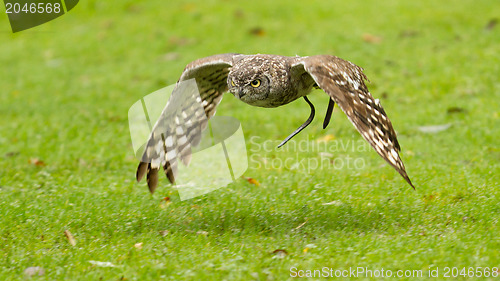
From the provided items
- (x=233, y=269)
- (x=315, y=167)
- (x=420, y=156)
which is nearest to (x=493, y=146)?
(x=420, y=156)

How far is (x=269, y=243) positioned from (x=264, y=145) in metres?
3.79

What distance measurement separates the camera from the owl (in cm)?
589

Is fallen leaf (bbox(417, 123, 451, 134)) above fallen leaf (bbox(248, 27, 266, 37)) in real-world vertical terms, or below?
below

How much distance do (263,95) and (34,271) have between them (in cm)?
277

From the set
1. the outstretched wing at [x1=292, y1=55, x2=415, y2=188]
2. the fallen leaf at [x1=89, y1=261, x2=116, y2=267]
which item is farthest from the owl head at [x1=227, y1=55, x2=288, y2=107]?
the fallen leaf at [x1=89, y1=261, x2=116, y2=267]

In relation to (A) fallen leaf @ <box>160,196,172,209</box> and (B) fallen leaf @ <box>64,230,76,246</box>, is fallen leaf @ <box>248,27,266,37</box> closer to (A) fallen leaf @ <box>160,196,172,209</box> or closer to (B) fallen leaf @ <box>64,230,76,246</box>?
(A) fallen leaf @ <box>160,196,172,209</box>

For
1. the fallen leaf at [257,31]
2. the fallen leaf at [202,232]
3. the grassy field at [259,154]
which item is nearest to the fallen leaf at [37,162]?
the grassy field at [259,154]

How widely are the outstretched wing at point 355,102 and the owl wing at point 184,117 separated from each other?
1.28m

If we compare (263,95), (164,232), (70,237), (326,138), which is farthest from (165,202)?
(326,138)

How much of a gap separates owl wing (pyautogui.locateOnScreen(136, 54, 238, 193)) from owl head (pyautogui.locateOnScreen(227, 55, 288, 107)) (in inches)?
16.0

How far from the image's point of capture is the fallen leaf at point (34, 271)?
5.97 m

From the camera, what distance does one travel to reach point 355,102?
6.00 meters

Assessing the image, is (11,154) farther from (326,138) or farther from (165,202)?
(326,138)

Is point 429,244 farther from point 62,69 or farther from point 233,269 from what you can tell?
point 62,69
